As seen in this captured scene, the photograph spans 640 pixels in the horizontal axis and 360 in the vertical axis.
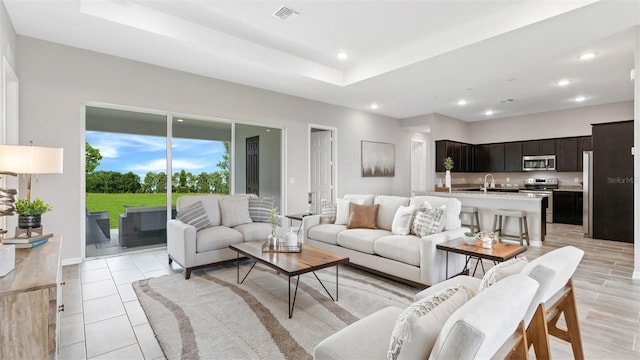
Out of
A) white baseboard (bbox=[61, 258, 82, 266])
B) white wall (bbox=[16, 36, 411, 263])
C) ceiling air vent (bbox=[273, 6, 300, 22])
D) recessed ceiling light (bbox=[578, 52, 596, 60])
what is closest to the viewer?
ceiling air vent (bbox=[273, 6, 300, 22])

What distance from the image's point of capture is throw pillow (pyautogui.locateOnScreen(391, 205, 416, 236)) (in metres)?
3.63

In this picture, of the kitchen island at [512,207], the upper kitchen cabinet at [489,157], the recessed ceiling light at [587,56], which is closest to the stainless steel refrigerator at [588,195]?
the kitchen island at [512,207]

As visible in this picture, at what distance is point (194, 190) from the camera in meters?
5.21

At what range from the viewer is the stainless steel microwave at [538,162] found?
26.0 ft

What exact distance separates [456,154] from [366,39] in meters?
5.51

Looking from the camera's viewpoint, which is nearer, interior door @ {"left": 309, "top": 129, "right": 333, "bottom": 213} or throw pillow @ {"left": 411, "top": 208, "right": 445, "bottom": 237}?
throw pillow @ {"left": 411, "top": 208, "right": 445, "bottom": 237}

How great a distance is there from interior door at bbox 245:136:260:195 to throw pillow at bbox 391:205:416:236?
325 cm

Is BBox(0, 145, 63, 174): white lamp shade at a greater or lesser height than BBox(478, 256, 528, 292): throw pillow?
greater

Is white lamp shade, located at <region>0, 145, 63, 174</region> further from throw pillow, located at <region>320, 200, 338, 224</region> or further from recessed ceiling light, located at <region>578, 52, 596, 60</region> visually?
recessed ceiling light, located at <region>578, 52, 596, 60</region>

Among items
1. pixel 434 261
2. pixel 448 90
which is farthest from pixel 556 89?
pixel 434 261

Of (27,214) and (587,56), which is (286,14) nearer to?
(27,214)

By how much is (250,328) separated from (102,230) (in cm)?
337

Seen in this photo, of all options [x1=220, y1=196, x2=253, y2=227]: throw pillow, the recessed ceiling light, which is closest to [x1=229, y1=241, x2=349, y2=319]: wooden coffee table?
[x1=220, y1=196, x2=253, y2=227]: throw pillow

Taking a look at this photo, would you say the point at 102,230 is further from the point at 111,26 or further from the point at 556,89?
the point at 556,89
